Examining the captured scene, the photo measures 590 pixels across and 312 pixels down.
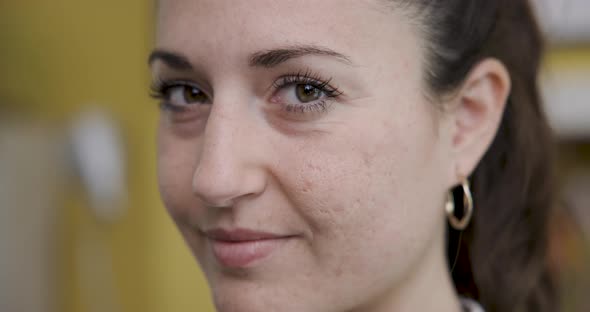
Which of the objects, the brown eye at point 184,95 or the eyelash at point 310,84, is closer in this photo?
the eyelash at point 310,84

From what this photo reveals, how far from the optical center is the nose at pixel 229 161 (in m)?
0.96

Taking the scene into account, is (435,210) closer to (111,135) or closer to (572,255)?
(572,255)

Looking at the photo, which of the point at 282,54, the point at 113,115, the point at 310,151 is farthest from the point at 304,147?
the point at 113,115

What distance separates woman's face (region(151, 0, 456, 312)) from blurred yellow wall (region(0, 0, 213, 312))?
58.2 inches

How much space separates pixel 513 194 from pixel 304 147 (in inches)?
21.7

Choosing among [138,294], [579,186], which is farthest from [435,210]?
[138,294]

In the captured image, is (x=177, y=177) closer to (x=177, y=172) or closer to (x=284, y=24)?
(x=177, y=172)

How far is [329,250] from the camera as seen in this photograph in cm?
102

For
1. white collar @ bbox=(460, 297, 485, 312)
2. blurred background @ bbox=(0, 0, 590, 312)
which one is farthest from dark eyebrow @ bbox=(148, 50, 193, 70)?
blurred background @ bbox=(0, 0, 590, 312)

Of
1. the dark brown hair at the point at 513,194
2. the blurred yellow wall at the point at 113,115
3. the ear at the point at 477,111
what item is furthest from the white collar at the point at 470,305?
the blurred yellow wall at the point at 113,115

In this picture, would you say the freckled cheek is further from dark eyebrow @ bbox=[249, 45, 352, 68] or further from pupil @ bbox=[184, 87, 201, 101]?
dark eyebrow @ bbox=[249, 45, 352, 68]

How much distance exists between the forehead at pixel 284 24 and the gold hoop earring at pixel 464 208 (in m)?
0.31

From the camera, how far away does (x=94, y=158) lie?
228 centimetres

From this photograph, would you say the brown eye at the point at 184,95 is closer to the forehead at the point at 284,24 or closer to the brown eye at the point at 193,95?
the brown eye at the point at 193,95
